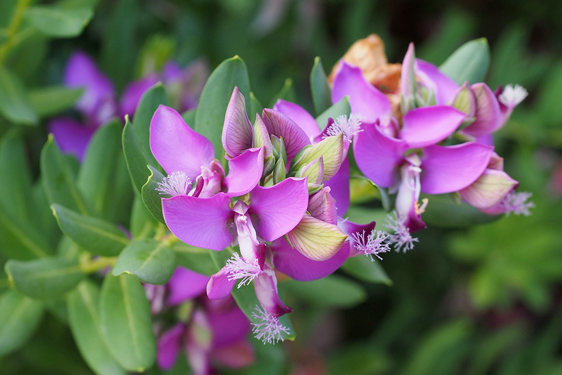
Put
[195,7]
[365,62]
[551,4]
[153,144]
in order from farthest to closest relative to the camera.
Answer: [551,4] < [195,7] < [365,62] < [153,144]

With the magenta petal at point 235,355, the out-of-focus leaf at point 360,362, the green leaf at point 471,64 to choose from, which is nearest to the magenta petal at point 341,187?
the green leaf at point 471,64

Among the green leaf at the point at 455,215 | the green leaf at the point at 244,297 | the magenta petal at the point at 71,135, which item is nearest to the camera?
the green leaf at the point at 244,297

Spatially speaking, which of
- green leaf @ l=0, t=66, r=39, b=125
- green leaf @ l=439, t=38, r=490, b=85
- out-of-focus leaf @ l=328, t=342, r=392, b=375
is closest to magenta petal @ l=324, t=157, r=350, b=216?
green leaf @ l=439, t=38, r=490, b=85

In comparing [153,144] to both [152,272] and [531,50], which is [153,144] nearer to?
[152,272]

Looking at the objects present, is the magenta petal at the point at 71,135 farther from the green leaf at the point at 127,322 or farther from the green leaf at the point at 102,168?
the green leaf at the point at 127,322

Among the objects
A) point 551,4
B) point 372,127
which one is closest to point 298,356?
point 372,127

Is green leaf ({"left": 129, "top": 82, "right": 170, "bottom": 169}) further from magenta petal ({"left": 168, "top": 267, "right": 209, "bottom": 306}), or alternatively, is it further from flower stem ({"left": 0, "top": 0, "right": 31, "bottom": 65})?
flower stem ({"left": 0, "top": 0, "right": 31, "bottom": 65})
